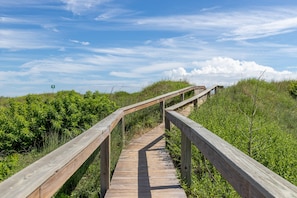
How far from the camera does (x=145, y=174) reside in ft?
17.9

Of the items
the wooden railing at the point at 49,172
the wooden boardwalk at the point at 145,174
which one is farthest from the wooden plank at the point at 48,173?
the wooden boardwalk at the point at 145,174

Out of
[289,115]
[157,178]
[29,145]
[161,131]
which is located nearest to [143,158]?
[157,178]

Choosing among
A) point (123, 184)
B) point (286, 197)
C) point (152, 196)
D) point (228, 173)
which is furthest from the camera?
point (123, 184)

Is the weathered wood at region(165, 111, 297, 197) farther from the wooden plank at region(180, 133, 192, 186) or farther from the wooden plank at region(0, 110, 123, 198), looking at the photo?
the wooden plank at region(180, 133, 192, 186)

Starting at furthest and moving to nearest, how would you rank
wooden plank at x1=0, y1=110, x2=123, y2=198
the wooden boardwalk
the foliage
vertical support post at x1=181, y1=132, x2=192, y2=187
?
the foliage, vertical support post at x1=181, y1=132, x2=192, y2=187, the wooden boardwalk, wooden plank at x1=0, y1=110, x2=123, y2=198

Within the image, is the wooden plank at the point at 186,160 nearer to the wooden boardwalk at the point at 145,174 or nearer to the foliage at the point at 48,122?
the wooden boardwalk at the point at 145,174

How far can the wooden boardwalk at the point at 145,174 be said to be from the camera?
4.58 meters

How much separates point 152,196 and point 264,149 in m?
2.37

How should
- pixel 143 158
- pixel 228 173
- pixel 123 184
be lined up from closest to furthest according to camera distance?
1. pixel 228 173
2. pixel 123 184
3. pixel 143 158

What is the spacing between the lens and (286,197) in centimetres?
153

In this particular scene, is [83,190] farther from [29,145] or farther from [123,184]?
[29,145]

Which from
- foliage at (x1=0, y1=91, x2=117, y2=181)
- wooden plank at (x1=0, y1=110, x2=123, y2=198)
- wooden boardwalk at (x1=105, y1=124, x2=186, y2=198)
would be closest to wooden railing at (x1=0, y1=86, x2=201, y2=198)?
wooden plank at (x1=0, y1=110, x2=123, y2=198)

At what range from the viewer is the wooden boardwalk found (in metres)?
4.58

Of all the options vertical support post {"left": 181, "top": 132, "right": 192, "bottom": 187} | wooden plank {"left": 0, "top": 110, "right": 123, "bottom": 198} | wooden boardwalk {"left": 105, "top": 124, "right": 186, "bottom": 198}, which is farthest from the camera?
vertical support post {"left": 181, "top": 132, "right": 192, "bottom": 187}
